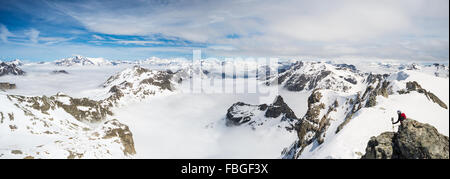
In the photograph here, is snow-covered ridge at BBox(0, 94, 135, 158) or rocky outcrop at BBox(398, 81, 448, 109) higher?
rocky outcrop at BBox(398, 81, 448, 109)

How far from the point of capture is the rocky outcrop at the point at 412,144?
22625 mm

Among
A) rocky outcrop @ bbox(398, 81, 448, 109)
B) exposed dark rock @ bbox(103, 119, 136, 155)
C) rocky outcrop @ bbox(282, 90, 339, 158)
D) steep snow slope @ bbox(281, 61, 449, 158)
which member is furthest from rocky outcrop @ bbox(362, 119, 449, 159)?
exposed dark rock @ bbox(103, 119, 136, 155)

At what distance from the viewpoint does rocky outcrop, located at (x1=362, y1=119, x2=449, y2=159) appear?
2262cm

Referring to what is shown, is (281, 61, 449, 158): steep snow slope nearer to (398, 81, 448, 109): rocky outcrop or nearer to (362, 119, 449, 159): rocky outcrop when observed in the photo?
(398, 81, 448, 109): rocky outcrop

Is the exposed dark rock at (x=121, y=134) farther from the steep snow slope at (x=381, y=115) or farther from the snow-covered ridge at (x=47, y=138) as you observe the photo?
the steep snow slope at (x=381, y=115)

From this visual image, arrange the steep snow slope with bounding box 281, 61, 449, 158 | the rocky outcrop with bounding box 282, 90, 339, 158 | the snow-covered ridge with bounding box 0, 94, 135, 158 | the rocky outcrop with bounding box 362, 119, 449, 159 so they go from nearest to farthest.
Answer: the rocky outcrop with bounding box 362, 119, 449, 159 < the steep snow slope with bounding box 281, 61, 449, 158 < the rocky outcrop with bounding box 282, 90, 339, 158 < the snow-covered ridge with bounding box 0, 94, 135, 158

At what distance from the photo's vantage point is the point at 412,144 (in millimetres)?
23344

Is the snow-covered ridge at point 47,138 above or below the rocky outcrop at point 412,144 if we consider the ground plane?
below

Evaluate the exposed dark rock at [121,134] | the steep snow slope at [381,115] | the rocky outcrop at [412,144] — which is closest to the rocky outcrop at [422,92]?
the steep snow slope at [381,115]
